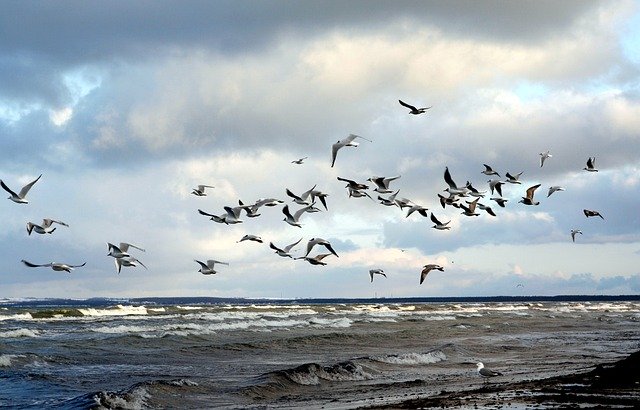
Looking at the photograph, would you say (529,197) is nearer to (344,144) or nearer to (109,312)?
(344,144)

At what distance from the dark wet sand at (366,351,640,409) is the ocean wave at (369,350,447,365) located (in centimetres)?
784

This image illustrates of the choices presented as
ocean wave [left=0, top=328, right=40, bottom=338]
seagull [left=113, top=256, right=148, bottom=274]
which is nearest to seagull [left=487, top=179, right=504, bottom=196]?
seagull [left=113, top=256, right=148, bottom=274]

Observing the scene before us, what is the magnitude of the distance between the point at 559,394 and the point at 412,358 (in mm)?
11807

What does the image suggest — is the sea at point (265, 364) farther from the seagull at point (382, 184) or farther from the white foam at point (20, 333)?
the seagull at point (382, 184)

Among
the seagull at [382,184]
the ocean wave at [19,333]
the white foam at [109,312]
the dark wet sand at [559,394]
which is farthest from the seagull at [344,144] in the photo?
the white foam at [109,312]

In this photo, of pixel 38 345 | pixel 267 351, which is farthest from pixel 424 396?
pixel 38 345

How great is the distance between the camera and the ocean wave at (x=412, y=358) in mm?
25844

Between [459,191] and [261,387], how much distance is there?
344 inches

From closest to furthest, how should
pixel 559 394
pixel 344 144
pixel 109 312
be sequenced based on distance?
pixel 559 394
pixel 344 144
pixel 109 312

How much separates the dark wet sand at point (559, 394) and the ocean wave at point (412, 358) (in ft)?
25.7

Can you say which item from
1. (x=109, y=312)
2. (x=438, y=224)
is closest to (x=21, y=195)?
(x=438, y=224)

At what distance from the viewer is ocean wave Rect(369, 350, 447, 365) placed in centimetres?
2584

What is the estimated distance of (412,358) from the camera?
26.6 meters

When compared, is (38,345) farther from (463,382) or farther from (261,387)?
(463,382)
